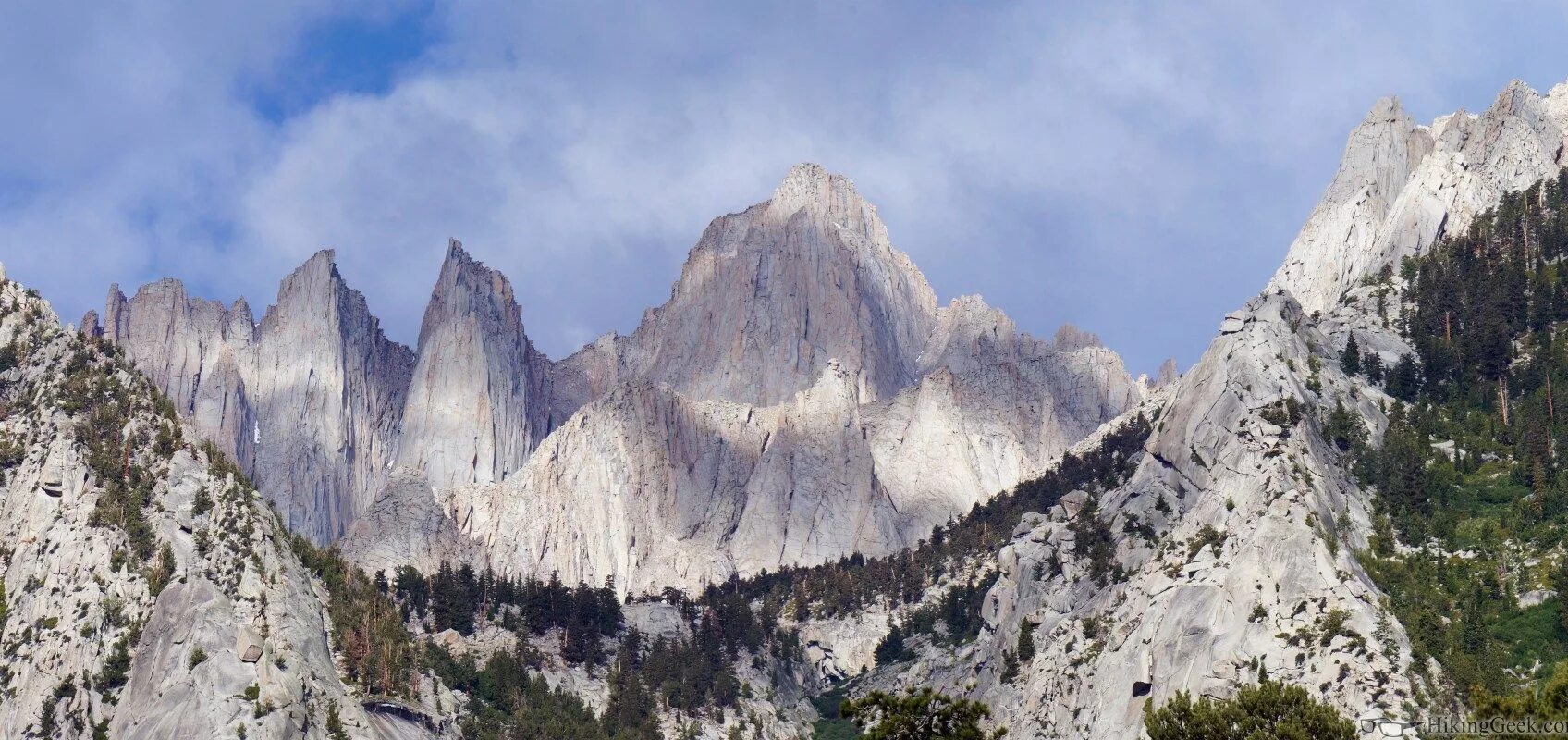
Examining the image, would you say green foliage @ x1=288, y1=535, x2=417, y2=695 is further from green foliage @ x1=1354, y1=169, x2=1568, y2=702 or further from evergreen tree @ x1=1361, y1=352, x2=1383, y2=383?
evergreen tree @ x1=1361, y1=352, x2=1383, y2=383

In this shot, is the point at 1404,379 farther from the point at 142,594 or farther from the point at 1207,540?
the point at 142,594

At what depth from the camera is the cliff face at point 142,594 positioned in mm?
154375

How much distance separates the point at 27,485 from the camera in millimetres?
170500

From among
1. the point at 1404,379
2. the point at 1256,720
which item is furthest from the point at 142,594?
the point at 1404,379

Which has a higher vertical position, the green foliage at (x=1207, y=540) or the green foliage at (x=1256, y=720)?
the green foliage at (x=1207, y=540)

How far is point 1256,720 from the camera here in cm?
10419

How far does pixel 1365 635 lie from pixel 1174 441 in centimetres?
4190

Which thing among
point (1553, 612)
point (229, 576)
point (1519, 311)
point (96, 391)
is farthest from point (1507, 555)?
point (96, 391)

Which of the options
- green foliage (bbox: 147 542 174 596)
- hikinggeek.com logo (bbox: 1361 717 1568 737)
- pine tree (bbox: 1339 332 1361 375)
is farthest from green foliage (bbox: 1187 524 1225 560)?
green foliage (bbox: 147 542 174 596)

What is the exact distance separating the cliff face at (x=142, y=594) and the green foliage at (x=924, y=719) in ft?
210

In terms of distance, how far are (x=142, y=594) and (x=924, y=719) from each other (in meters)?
79.9

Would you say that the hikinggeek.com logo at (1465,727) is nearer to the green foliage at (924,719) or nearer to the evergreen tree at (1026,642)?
the green foliage at (924,719)

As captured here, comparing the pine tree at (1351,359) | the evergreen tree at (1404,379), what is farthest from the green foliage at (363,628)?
the evergreen tree at (1404,379)

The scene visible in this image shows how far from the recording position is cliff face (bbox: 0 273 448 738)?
506 feet
